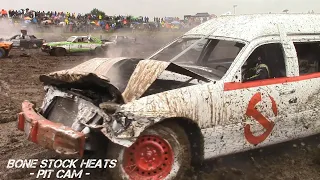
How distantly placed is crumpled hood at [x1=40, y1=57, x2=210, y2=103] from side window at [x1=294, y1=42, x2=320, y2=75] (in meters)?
1.41

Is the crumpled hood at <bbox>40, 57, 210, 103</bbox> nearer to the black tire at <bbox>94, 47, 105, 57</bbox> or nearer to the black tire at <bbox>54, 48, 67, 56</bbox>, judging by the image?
the black tire at <bbox>54, 48, 67, 56</bbox>

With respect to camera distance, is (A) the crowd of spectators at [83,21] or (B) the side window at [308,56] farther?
(A) the crowd of spectators at [83,21]

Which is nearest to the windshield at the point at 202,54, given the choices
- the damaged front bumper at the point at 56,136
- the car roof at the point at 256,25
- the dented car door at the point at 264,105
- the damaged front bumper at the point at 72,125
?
the car roof at the point at 256,25

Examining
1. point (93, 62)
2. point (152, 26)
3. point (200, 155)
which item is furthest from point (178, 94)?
point (152, 26)

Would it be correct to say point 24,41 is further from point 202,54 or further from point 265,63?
point 265,63

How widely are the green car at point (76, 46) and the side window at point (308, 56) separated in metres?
16.4

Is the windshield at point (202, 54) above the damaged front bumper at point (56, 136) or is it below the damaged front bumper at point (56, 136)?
above

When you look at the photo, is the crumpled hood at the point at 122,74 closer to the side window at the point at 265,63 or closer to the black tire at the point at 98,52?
the side window at the point at 265,63

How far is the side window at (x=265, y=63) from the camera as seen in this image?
13.3 feet

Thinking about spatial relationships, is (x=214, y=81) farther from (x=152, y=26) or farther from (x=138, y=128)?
(x=152, y=26)

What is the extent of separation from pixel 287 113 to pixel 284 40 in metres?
0.87

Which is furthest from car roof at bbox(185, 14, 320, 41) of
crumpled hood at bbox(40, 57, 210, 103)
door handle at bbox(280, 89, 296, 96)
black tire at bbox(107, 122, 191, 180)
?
black tire at bbox(107, 122, 191, 180)

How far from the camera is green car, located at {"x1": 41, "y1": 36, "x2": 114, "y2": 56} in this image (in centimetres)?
1930

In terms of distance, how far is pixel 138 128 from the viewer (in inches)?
129
